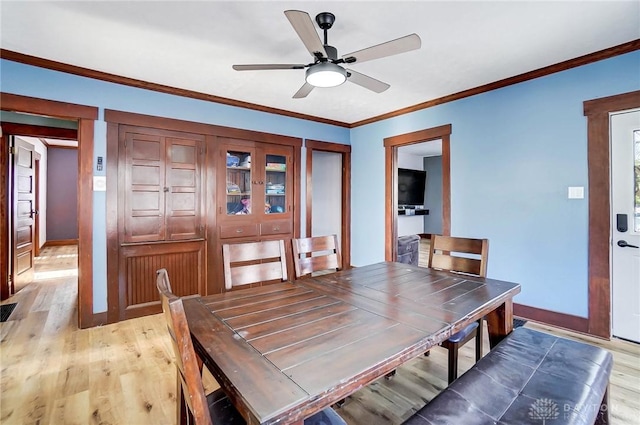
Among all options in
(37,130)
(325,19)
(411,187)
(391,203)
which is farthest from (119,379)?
(411,187)

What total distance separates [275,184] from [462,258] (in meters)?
2.79

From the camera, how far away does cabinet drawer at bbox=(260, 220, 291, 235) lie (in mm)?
4168

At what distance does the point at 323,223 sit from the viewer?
5773 millimetres

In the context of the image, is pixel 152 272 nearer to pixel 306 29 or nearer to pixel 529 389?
pixel 306 29

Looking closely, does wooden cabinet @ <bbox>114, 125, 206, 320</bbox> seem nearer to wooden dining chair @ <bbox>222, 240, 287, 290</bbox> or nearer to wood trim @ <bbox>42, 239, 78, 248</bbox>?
wooden dining chair @ <bbox>222, 240, 287, 290</bbox>

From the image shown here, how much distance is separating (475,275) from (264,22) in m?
2.33

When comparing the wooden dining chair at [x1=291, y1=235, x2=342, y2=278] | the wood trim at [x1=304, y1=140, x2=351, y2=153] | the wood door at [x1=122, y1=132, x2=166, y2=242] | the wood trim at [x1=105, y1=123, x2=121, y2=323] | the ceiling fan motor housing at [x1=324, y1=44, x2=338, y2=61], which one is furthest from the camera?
the wood trim at [x1=304, y1=140, x2=351, y2=153]

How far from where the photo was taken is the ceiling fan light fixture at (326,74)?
200 cm

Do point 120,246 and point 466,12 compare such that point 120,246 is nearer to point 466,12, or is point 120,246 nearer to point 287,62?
point 287,62

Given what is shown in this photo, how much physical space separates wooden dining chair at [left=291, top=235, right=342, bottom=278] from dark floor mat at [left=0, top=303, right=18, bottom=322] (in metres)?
3.28

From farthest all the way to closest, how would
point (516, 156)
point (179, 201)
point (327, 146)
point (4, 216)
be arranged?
point (327, 146) → point (4, 216) → point (179, 201) → point (516, 156)

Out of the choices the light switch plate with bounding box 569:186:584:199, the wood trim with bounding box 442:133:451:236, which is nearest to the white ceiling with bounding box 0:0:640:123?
the wood trim with bounding box 442:133:451:236

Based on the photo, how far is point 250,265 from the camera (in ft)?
6.47

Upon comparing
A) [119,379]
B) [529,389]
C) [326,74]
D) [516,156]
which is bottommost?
[119,379]
